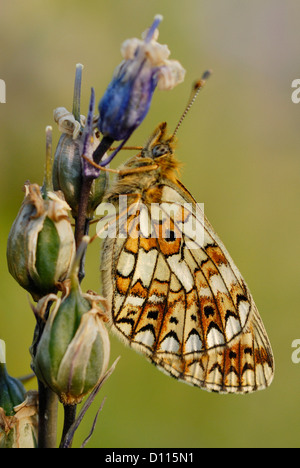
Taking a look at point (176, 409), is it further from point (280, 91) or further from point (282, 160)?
point (280, 91)

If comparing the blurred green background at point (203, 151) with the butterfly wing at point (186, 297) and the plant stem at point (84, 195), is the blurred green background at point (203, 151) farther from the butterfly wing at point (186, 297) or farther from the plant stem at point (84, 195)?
the plant stem at point (84, 195)

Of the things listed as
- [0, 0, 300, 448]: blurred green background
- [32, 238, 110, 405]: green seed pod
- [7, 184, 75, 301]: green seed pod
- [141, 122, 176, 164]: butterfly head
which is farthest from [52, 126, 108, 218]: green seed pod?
[0, 0, 300, 448]: blurred green background

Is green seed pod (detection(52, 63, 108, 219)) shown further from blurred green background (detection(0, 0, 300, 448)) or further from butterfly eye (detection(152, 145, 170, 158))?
blurred green background (detection(0, 0, 300, 448))

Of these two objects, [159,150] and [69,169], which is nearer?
[69,169]

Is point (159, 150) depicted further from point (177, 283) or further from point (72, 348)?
point (72, 348)

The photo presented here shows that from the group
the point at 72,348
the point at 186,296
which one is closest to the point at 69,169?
the point at 72,348

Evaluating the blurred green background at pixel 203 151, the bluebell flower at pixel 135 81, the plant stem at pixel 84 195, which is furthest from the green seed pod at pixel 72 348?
the blurred green background at pixel 203 151
